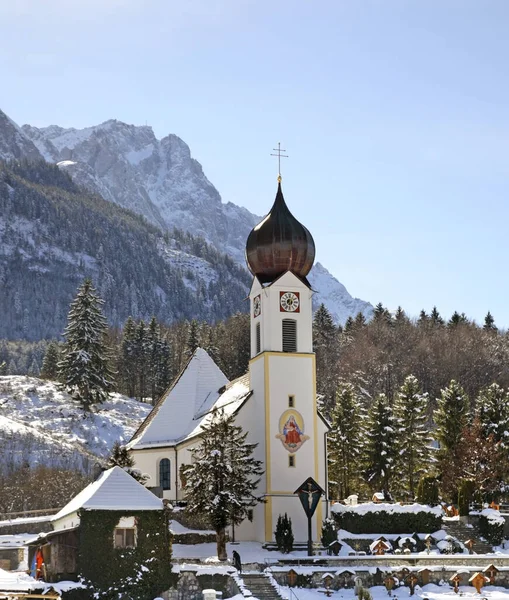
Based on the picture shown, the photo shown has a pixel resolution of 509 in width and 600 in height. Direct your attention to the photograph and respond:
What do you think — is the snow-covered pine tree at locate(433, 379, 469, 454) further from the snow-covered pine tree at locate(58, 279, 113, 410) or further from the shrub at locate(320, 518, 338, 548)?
the snow-covered pine tree at locate(58, 279, 113, 410)

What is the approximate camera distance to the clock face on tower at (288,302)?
2076 inches

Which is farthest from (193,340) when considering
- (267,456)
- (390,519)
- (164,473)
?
(390,519)

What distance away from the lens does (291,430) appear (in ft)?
166

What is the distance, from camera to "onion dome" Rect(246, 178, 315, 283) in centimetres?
5319

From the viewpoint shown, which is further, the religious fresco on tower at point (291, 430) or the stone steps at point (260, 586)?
the religious fresco on tower at point (291, 430)

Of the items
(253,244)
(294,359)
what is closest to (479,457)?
(294,359)

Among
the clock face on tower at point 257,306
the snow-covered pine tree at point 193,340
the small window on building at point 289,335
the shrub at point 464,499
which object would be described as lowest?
the shrub at point 464,499

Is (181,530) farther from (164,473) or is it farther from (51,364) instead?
(51,364)

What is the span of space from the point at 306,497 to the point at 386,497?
38.7ft

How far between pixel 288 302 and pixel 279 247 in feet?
9.38

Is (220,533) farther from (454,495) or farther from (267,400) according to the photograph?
(454,495)

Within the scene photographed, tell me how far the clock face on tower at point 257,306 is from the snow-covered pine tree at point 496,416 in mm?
18964

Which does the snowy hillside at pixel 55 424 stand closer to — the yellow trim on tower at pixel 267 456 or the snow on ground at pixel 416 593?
the yellow trim on tower at pixel 267 456

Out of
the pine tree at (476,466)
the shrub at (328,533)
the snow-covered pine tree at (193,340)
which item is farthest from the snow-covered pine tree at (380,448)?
the snow-covered pine tree at (193,340)
